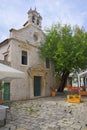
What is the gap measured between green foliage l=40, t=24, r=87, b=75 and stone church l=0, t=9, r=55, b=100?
1.37m

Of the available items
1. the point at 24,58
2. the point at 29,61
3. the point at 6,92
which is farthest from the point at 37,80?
the point at 6,92

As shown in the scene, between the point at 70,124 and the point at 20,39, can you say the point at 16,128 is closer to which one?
the point at 70,124

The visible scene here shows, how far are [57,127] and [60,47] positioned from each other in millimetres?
12478

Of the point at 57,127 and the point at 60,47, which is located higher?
the point at 60,47

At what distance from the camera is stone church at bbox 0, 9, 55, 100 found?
1658 cm

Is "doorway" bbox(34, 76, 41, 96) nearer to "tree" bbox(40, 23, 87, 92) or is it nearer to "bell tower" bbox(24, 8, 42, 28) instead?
"tree" bbox(40, 23, 87, 92)

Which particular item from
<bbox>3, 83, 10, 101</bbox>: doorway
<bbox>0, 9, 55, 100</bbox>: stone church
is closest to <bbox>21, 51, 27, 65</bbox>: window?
<bbox>0, 9, 55, 100</bbox>: stone church

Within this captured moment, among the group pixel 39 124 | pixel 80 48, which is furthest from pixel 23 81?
pixel 39 124

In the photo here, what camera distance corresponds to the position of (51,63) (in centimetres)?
2211

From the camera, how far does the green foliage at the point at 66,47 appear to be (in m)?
18.5

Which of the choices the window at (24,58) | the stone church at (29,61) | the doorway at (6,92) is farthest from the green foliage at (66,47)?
the doorway at (6,92)

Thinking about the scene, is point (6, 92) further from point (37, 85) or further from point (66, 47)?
point (66, 47)

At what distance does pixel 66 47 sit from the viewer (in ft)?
61.3

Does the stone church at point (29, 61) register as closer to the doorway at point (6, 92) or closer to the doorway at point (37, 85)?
the doorway at point (37, 85)
